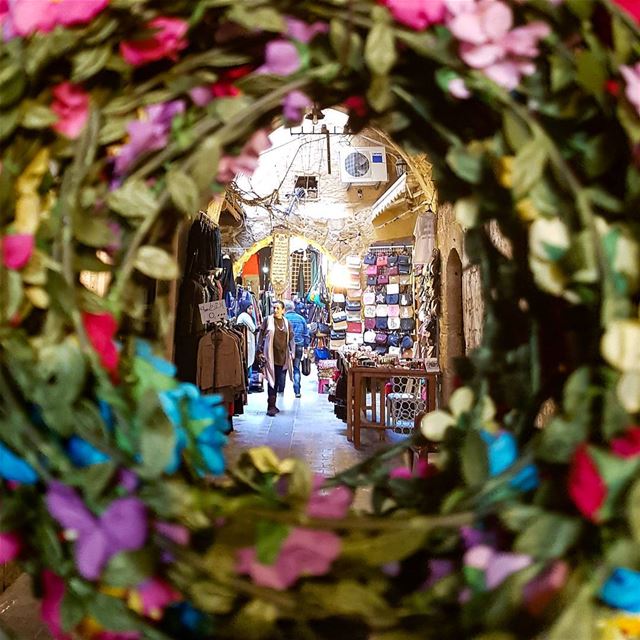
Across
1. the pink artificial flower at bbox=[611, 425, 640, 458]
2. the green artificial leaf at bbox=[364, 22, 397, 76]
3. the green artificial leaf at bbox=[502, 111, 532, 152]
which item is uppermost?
the green artificial leaf at bbox=[364, 22, 397, 76]

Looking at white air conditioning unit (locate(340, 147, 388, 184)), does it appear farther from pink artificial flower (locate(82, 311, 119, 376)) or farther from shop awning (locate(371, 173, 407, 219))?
pink artificial flower (locate(82, 311, 119, 376))

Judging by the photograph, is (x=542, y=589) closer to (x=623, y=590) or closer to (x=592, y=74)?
(x=623, y=590)

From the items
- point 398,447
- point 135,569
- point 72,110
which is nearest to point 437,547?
point 398,447

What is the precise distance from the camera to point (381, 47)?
47 centimetres

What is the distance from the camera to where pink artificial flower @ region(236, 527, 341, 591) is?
0.44 m

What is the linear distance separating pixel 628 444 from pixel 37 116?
54 centimetres

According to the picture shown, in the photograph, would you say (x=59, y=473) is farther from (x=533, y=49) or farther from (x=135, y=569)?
(x=533, y=49)

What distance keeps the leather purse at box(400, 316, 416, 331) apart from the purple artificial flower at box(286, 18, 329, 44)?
6.48 m

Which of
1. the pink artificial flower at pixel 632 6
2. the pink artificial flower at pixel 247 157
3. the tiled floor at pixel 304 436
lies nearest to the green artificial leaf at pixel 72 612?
the pink artificial flower at pixel 247 157

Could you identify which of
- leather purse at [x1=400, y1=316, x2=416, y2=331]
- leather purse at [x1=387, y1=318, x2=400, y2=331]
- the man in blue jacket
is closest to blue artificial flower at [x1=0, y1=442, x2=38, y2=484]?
leather purse at [x1=400, y1=316, x2=416, y2=331]

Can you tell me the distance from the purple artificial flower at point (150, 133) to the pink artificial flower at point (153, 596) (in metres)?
0.35

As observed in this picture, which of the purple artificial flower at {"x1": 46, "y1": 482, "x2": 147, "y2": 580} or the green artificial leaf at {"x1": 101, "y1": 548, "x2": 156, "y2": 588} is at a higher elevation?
the purple artificial flower at {"x1": 46, "y1": 482, "x2": 147, "y2": 580}

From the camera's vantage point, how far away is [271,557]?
1.41 ft

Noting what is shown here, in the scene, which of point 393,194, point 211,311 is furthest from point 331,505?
point 393,194
